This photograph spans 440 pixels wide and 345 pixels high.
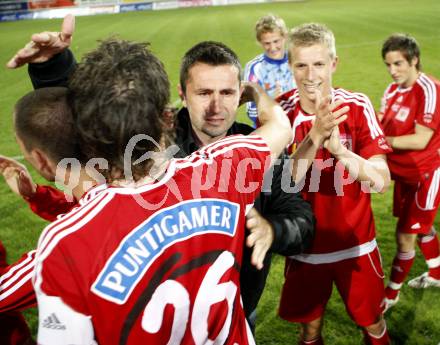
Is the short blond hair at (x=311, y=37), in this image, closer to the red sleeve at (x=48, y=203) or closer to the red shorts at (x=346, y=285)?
the red shorts at (x=346, y=285)

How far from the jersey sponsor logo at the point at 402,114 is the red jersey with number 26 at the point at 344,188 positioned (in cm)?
116

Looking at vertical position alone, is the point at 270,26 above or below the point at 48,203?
above

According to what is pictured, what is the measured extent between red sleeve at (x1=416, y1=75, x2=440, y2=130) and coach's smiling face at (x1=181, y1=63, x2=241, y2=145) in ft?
6.26

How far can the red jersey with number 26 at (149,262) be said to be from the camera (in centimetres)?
119

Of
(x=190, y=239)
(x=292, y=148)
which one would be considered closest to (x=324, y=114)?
(x=292, y=148)

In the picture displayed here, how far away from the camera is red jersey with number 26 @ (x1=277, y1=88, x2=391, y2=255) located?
2.57 metres

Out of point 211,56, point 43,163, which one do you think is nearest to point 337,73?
point 211,56

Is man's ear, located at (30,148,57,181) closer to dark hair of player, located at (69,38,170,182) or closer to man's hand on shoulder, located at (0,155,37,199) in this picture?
dark hair of player, located at (69,38,170,182)

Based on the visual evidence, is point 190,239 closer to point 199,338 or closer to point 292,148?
point 199,338

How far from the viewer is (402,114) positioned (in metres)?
3.63

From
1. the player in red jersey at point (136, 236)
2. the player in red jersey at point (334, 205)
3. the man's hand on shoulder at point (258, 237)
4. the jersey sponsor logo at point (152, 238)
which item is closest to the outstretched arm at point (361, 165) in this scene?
the player in red jersey at point (334, 205)

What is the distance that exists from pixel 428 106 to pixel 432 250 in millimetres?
1197

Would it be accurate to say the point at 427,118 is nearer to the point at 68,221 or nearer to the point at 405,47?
the point at 405,47

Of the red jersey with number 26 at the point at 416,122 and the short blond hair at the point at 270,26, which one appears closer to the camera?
the red jersey with number 26 at the point at 416,122
